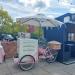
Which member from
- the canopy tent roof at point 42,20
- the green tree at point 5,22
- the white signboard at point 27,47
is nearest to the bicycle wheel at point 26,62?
the white signboard at point 27,47

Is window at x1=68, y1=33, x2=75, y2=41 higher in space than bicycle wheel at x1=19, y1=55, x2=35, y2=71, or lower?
higher

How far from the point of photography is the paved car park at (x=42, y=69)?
17.6ft

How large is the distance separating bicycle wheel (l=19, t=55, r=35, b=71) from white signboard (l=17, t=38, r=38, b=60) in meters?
0.12

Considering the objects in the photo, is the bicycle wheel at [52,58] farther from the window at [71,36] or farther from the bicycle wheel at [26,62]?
the window at [71,36]

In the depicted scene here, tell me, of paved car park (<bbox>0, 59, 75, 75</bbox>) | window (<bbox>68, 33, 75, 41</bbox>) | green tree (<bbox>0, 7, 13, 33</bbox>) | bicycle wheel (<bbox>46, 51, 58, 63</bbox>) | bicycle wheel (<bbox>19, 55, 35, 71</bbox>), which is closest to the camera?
paved car park (<bbox>0, 59, 75, 75</bbox>)

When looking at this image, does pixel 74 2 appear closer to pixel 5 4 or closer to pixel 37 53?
pixel 5 4

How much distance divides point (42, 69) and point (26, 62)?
0.58 meters

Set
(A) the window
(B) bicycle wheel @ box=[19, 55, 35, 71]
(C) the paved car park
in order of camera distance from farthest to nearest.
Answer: (A) the window, (B) bicycle wheel @ box=[19, 55, 35, 71], (C) the paved car park

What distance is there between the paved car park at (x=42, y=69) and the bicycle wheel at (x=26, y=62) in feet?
0.49

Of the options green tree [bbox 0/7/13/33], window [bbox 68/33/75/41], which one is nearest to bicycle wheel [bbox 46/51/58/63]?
window [bbox 68/33/75/41]

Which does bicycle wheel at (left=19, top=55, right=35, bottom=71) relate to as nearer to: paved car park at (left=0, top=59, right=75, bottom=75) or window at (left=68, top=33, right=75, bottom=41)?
paved car park at (left=0, top=59, right=75, bottom=75)

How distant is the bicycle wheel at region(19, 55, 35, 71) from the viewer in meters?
5.58

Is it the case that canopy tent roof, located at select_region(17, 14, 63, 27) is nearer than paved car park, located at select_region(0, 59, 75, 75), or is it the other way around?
paved car park, located at select_region(0, 59, 75, 75)

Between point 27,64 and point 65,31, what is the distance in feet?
7.07
